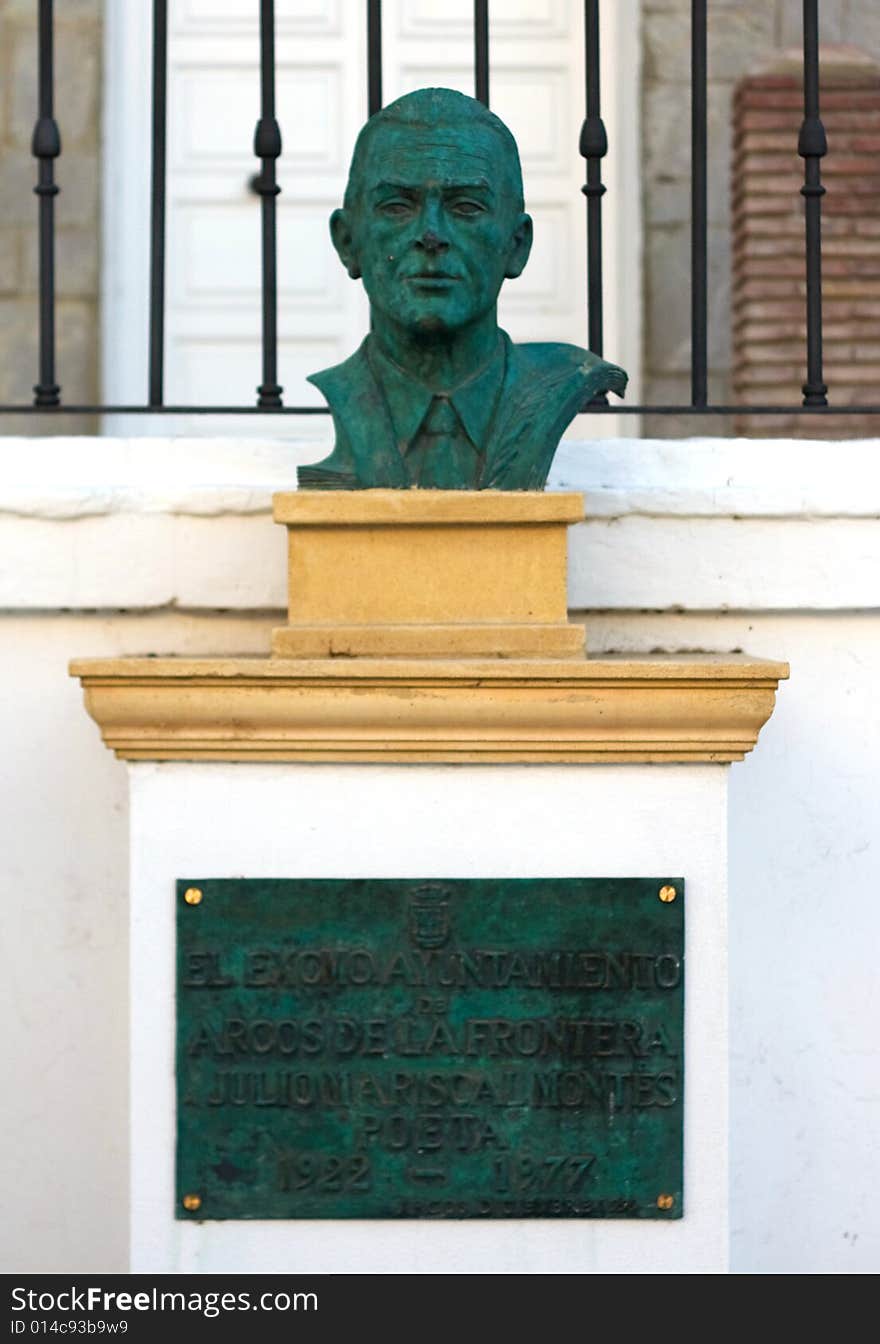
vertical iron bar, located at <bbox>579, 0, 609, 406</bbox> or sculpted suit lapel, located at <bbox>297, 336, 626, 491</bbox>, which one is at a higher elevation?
vertical iron bar, located at <bbox>579, 0, 609, 406</bbox>

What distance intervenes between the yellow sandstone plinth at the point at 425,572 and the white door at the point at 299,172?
2.73 m

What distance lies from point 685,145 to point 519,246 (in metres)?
2.65

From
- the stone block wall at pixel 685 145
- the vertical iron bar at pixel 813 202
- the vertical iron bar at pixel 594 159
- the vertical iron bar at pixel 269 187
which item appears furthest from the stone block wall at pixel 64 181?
the vertical iron bar at pixel 813 202

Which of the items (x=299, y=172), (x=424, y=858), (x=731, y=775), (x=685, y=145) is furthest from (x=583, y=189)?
(x=299, y=172)

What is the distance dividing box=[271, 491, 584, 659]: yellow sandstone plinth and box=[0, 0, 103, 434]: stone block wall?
2.72 m

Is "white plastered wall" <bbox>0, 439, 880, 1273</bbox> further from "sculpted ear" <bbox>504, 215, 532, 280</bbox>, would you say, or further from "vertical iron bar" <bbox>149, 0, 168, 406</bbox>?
"sculpted ear" <bbox>504, 215, 532, 280</bbox>

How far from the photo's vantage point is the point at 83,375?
546 cm

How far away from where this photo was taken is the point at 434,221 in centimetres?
282

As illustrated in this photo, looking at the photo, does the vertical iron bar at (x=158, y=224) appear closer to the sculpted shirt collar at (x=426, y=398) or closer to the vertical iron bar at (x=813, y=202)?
the sculpted shirt collar at (x=426, y=398)

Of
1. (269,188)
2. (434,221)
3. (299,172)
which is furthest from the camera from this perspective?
(299,172)

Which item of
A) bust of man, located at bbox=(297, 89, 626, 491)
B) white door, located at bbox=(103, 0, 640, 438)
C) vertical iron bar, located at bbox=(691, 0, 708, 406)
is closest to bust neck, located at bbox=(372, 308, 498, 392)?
bust of man, located at bbox=(297, 89, 626, 491)

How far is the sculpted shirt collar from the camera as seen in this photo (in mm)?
2947

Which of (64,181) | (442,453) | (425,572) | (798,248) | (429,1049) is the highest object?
(64,181)

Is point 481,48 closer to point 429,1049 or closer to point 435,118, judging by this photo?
point 435,118
